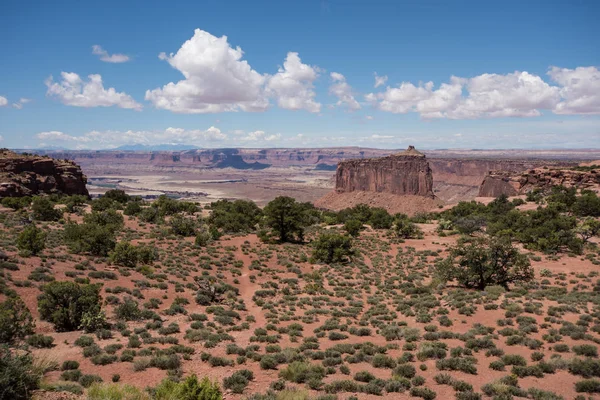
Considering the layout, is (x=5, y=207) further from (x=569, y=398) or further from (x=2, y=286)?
(x=569, y=398)

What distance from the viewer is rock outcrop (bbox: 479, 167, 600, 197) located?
219 ft

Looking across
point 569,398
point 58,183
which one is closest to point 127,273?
point 569,398

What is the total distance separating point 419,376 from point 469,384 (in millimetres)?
1527

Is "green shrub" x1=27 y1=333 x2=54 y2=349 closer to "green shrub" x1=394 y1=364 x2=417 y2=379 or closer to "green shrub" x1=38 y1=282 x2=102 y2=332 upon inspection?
"green shrub" x1=38 y1=282 x2=102 y2=332

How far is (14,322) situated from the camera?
1357cm

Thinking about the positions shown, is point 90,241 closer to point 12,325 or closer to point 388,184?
point 12,325

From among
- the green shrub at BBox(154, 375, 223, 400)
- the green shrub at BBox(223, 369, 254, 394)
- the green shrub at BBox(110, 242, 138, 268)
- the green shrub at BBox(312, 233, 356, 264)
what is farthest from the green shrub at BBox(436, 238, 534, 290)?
the green shrub at BBox(110, 242, 138, 268)

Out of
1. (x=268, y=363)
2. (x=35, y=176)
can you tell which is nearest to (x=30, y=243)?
(x=268, y=363)

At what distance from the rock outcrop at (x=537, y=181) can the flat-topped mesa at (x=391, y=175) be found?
17.9 m

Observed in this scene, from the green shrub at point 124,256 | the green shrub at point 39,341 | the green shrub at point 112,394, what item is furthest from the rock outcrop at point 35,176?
the green shrub at point 112,394

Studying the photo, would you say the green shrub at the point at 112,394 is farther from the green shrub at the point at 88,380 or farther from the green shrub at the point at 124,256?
the green shrub at the point at 124,256

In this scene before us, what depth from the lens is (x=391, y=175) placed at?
11862 cm

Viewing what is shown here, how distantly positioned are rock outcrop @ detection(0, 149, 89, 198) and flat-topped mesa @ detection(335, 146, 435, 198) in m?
85.4

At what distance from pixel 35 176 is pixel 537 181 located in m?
98.8
